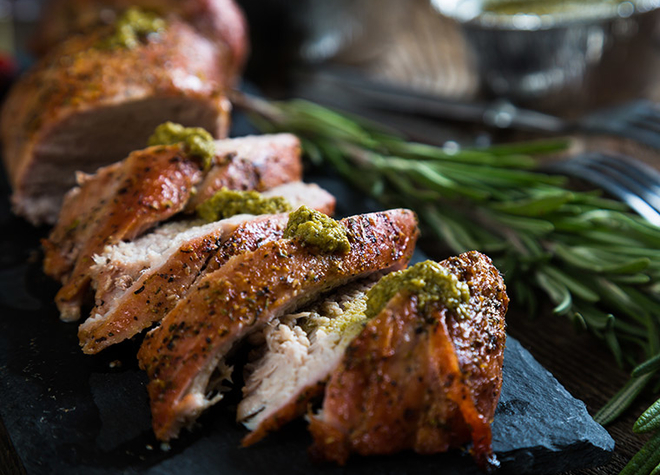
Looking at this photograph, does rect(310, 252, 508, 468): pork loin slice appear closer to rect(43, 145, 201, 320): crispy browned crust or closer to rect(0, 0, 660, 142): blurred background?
rect(43, 145, 201, 320): crispy browned crust

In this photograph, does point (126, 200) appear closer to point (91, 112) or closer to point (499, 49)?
point (91, 112)

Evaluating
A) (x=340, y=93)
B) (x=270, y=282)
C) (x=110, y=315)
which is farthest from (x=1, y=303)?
(x=340, y=93)

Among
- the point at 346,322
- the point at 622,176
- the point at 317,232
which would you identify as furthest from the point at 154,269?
the point at 622,176

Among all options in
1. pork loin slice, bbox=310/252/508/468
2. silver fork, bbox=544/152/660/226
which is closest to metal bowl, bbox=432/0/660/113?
silver fork, bbox=544/152/660/226

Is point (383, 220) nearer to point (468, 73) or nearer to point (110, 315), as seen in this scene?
point (110, 315)

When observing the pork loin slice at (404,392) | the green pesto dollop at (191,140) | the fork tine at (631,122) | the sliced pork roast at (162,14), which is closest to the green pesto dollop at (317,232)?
the pork loin slice at (404,392)

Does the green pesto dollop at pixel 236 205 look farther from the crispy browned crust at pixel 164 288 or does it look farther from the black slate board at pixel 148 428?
the black slate board at pixel 148 428
